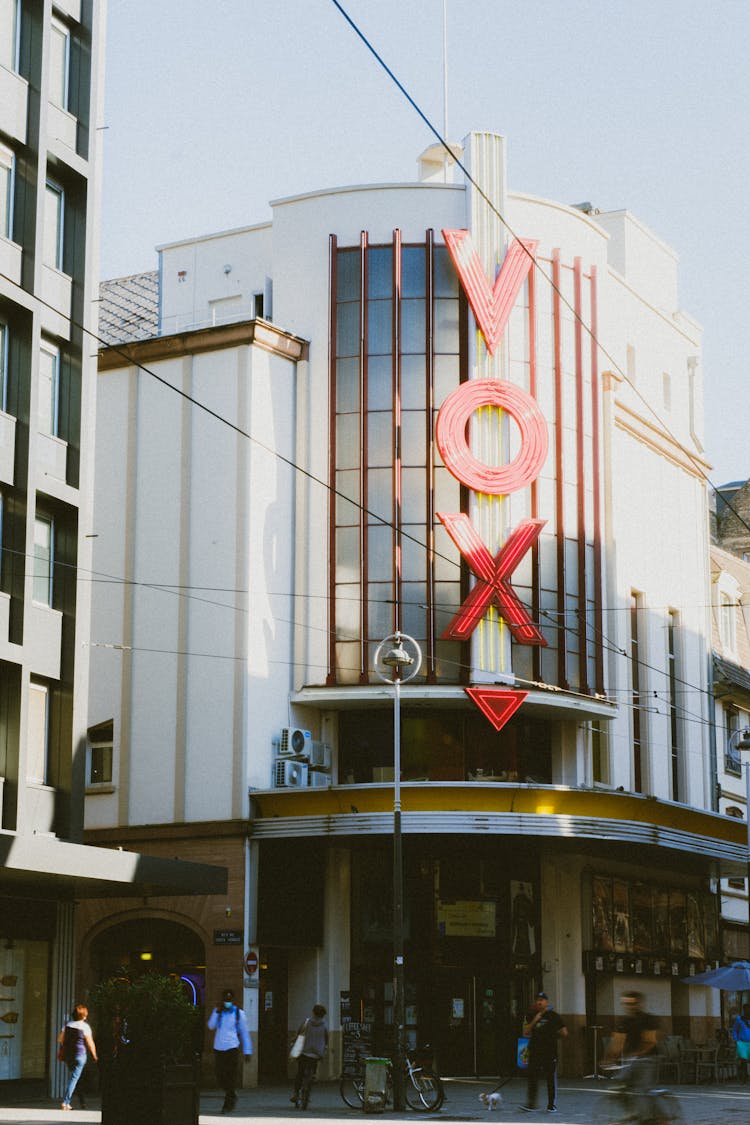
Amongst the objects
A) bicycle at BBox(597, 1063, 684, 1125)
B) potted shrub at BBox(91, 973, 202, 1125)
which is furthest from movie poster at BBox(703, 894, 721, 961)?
bicycle at BBox(597, 1063, 684, 1125)

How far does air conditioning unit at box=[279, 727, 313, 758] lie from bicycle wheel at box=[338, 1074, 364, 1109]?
7.77 metres

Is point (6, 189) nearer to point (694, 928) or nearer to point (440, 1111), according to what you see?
point (440, 1111)

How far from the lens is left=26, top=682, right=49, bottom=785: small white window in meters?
28.5

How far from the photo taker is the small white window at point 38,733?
93.6ft

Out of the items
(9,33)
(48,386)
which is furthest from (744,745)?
(9,33)

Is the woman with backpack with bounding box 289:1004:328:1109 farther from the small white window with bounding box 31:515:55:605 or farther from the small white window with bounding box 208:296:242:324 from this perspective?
the small white window with bounding box 208:296:242:324

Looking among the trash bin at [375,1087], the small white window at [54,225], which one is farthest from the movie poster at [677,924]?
the small white window at [54,225]

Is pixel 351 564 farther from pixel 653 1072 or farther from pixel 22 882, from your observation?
pixel 653 1072

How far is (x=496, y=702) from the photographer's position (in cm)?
3472

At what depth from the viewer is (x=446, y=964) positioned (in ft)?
116

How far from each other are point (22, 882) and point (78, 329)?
10045 millimetres

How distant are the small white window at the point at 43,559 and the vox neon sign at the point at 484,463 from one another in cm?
909

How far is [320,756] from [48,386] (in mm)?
10280

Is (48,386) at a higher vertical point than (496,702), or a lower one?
higher
